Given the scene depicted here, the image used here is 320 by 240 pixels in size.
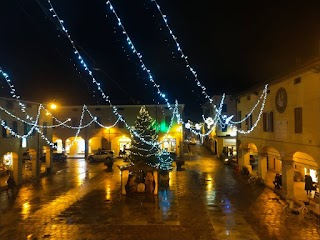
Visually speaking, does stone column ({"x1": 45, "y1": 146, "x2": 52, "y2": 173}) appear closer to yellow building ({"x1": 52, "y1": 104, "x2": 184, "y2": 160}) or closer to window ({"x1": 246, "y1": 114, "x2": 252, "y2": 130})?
yellow building ({"x1": 52, "y1": 104, "x2": 184, "y2": 160})

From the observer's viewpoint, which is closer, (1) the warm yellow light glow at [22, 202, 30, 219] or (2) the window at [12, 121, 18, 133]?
(1) the warm yellow light glow at [22, 202, 30, 219]

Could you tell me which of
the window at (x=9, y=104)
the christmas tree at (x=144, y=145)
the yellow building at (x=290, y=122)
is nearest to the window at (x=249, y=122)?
the yellow building at (x=290, y=122)

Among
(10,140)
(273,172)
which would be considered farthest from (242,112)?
(10,140)

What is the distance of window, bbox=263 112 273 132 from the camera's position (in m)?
22.3

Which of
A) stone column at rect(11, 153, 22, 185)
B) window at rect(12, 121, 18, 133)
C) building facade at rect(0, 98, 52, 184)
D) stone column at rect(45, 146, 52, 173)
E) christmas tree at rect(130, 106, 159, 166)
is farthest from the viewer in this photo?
stone column at rect(45, 146, 52, 173)

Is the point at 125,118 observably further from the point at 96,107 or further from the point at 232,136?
the point at 232,136

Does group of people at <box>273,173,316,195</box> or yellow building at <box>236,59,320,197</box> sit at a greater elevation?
yellow building at <box>236,59,320,197</box>

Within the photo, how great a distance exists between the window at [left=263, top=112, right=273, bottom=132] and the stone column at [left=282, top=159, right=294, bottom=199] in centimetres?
299

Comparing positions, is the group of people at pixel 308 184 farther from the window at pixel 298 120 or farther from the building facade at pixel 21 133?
the building facade at pixel 21 133

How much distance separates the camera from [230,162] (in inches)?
1501

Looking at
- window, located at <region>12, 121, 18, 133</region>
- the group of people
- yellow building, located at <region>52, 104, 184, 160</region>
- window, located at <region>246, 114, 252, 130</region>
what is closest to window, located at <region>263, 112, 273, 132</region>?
the group of people

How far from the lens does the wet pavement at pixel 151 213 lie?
1382 centimetres

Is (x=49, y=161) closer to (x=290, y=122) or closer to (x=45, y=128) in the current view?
(x=45, y=128)

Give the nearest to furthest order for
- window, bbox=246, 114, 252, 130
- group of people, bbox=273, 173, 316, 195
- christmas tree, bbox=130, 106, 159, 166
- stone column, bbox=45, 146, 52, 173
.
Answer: group of people, bbox=273, 173, 316, 195, christmas tree, bbox=130, 106, 159, 166, window, bbox=246, 114, 252, 130, stone column, bbox=45, 146, 52, 173
